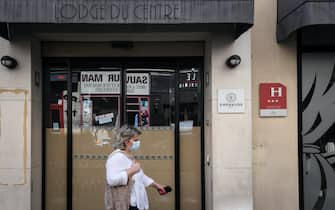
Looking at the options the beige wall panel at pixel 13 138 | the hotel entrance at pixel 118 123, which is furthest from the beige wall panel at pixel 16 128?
the hotel entrance at pixel 118 123

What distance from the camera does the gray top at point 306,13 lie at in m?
6.12

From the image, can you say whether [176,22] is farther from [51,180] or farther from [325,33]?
[51,180]

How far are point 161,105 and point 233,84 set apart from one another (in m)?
1.39

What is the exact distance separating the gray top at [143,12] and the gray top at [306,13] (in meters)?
0.79

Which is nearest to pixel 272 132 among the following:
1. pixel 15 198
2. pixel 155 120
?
pixel 155 120

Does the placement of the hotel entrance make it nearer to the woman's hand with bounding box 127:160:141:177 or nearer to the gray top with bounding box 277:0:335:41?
the gray top with bounding box 277:0:335:41

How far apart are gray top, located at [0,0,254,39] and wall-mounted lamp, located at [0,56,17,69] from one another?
35.1 inches

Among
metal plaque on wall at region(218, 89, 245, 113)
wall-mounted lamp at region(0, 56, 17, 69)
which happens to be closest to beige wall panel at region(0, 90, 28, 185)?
wall-mounted lamp at region(0, 56, 17, 69)

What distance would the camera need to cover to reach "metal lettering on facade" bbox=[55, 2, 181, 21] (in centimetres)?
599

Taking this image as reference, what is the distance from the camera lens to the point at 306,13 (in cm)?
618

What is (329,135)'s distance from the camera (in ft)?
23.9

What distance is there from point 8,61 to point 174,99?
269 centimetres

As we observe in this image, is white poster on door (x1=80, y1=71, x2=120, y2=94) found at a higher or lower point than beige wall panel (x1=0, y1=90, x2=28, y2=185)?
higher

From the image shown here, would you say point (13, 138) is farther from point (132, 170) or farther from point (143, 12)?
point (143, 12)
